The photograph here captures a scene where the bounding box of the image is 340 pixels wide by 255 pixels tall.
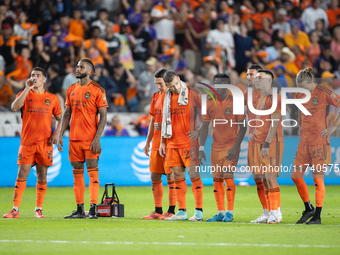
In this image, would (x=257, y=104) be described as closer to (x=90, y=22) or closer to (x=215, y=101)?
(x=215, y=101)

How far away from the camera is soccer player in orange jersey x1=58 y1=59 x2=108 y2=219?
8320 millimetres

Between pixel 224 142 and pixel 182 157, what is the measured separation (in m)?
0.73

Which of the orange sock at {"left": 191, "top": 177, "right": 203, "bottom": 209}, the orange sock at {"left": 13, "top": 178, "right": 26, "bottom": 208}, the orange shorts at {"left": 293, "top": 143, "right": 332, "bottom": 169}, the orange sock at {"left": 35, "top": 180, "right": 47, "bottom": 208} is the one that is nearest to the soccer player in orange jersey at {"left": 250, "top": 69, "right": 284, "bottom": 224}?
the orange shorts at {"left": 293, "top": 143, "right": 332, "bottom": 169}

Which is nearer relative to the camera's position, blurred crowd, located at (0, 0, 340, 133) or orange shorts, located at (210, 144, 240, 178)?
orange shorts, located at (210, 144, 240, 178)

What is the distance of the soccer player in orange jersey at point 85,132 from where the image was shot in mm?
8320

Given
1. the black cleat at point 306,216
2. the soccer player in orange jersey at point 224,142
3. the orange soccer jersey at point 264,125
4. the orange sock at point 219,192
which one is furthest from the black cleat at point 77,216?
the black cleat at point 306,216

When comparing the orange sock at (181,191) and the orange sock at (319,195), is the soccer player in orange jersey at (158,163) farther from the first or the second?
the orange sock at (319,195)

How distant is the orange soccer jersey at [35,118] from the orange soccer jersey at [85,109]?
0.58 meters

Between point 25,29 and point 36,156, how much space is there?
10.6m

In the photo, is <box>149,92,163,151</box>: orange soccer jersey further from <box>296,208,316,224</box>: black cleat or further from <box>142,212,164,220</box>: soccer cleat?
<box>296,208,316,224</box>: black cleat

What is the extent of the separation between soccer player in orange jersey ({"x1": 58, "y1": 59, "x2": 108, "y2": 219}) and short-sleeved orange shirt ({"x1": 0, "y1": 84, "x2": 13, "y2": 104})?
8.28 meters

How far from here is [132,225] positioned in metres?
7.53

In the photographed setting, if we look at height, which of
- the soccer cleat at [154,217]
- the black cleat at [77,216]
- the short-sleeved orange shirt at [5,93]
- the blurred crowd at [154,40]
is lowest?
the soccer cleat at [154,217]

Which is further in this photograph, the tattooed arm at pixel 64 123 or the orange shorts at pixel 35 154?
the orange shorts at pixel 35 154
